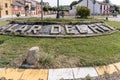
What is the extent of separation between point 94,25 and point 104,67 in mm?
6998

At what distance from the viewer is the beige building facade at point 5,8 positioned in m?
62.3

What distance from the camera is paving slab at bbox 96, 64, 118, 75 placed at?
873cm

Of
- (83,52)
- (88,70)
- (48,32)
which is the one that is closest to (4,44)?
(48,32)

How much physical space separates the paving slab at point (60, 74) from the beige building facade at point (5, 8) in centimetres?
5447

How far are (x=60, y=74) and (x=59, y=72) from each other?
0.21 meters

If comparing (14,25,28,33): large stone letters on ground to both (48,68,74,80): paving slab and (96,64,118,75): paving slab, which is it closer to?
(48,68,74,80): paving slab

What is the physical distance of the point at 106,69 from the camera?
9.09 metres

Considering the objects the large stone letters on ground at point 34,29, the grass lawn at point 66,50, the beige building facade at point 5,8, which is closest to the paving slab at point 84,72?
the grass lawn at point 66,50

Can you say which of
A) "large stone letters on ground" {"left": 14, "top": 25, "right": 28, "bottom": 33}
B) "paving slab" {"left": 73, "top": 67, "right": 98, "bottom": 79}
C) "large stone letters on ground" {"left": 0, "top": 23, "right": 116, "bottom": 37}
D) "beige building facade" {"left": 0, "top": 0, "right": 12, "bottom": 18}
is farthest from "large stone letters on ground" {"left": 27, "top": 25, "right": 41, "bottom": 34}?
"beige building facade" {"left": 0, "top": 0, "right": 12, "bottom": 18}

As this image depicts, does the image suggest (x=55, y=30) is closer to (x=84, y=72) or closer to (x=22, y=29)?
(x=22, y=29)

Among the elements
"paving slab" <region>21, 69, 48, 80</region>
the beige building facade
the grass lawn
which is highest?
the beige building facade

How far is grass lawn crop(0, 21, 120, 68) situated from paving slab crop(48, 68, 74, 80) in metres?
0.44

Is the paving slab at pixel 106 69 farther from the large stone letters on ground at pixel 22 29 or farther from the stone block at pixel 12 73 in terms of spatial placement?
the large stone letters on ground at pixel 22 29

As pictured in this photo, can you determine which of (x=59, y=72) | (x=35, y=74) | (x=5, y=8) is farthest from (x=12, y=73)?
(x=5, y=8)
